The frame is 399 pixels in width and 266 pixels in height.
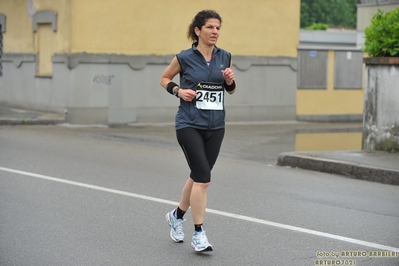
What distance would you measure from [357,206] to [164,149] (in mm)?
6538

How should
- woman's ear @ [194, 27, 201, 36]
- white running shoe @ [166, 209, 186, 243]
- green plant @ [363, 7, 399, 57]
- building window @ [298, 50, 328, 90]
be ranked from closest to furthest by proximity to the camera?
woman's ear @ [194, 27, 201, 36] → white running shoe @ [166, 209, 186, 243] → green plant @ [363, 7, 399, 57] → building window @ [298, 50, 328, 90]

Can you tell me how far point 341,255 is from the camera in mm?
6707

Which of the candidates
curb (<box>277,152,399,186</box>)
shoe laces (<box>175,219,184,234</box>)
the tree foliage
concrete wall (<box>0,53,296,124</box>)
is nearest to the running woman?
shoe laces (<box>175,219,184,234</box>)

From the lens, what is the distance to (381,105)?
13180 millimetres

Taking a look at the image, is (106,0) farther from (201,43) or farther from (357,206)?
(201,43)

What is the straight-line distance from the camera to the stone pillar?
512 inches


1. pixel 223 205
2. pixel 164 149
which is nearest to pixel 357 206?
pixel 223 205

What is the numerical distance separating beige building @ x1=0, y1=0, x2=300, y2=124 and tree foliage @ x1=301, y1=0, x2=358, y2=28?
52.2 metres

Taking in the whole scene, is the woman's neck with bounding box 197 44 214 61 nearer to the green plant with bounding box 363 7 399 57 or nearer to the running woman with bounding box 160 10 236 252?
the running woman with bounding box 160 10 236 252

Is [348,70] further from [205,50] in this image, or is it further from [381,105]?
[205,50]

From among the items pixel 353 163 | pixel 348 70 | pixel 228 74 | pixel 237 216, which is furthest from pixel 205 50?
pixel 348 70

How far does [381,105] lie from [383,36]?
110 centimetres

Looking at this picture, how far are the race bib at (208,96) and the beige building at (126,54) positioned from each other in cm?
1320

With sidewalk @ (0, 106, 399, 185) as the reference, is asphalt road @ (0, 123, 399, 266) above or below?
below
